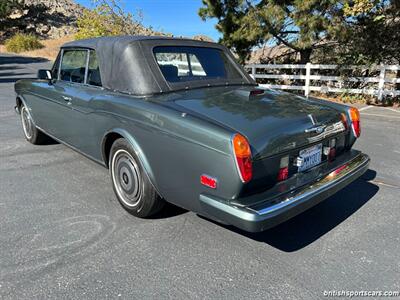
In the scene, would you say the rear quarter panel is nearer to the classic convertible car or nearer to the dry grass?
the classic convertible car

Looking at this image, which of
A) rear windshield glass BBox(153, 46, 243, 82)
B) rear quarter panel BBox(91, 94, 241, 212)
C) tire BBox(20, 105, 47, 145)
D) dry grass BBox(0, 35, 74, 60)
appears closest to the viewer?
rear quarter panel BBox(91, 94, 241, 212)

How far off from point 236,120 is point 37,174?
9.57ft

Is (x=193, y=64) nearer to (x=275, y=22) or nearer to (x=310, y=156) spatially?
(x=310, y=156)

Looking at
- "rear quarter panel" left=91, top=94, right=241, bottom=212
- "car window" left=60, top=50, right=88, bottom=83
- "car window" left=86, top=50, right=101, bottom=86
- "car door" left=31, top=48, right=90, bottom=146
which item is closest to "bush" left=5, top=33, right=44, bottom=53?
"car door" left=31, top=48, right=90, bottom=146

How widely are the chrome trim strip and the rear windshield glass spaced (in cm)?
156

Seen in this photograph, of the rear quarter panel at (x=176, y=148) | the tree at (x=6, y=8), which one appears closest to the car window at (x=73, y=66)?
the rear quarter panel at (x=176, y=148)

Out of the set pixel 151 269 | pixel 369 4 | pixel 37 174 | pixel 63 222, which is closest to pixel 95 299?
pixel 151 269

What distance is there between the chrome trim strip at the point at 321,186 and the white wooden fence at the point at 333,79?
8.18 meters

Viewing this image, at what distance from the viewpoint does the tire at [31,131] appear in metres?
5.39

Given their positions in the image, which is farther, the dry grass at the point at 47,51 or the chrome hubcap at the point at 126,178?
the dry grass at the point at 47,51

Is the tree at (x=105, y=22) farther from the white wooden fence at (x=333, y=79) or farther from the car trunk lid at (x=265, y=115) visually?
the car trunk lid at (x=265, y=115)

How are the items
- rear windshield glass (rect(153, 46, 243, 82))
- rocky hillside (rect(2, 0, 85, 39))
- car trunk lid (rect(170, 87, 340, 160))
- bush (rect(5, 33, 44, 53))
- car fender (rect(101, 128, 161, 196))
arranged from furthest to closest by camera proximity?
rocky hillside (rect(2, 0, 85, 39))
bush (rect(5, 33, 44, 53))
rear windshield glass (rect(153, 46, 243, 82))
car fender (rect(101, 128, 161, 196))
car trunk lid (rect(170, 87, 340, 160))

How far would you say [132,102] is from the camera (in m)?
3.12

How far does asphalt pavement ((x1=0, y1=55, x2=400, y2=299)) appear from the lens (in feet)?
7.82
